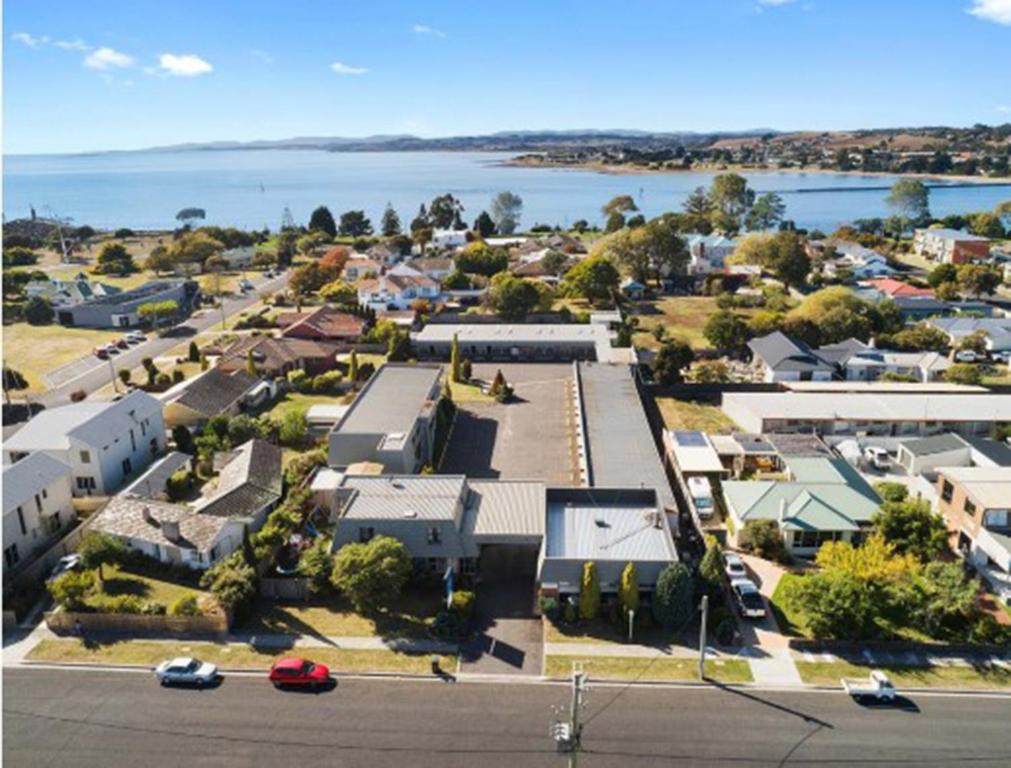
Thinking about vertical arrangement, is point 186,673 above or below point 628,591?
below

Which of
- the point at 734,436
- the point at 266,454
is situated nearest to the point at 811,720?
the point at 734,436

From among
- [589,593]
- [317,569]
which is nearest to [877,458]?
[589,593]

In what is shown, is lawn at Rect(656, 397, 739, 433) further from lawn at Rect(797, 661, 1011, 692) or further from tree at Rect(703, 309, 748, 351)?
lawn at Rect(797, 661, 1011, 692)

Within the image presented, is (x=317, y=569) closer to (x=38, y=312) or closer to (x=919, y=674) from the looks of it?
(x=919, y=674)

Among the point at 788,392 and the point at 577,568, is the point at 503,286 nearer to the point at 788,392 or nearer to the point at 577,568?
the point at 788,392

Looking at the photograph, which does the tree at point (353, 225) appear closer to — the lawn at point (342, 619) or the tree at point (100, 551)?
the tree at point (100, 551)

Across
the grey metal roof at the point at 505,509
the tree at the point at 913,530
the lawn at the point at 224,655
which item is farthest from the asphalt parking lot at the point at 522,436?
the lawn at the point at 224,655
